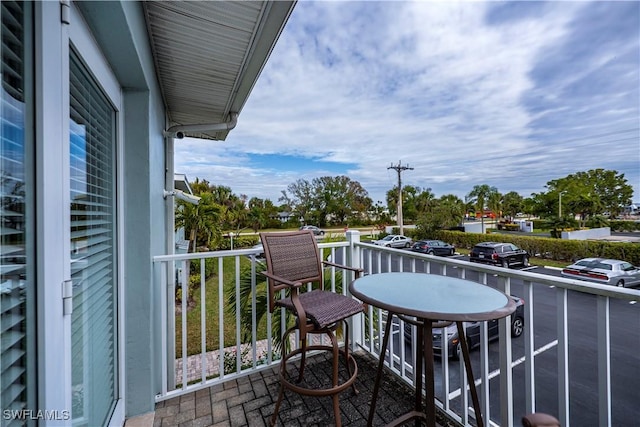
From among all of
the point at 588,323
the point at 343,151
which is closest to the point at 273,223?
the point at 343,151

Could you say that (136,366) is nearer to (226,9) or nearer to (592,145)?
(226,9)

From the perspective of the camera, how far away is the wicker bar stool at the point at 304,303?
1691mm

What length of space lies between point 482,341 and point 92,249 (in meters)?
2.22

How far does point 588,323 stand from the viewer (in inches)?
255

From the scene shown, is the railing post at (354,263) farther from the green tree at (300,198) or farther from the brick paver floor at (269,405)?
the green tree at (300,198)

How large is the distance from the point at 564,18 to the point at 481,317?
7706mm

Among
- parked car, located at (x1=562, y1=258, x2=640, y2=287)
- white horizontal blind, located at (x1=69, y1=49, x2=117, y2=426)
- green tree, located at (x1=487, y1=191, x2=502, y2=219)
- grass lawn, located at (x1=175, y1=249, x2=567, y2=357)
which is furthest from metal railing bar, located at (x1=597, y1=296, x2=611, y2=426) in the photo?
green tree, located at (x1=487, y1=191, x2=502, y2=219)

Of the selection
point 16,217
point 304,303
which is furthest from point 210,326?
point 16,217

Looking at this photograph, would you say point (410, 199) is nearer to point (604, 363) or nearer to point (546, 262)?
point (546, 262)

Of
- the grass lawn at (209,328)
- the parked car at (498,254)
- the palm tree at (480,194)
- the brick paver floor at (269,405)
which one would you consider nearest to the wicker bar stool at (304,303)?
the brick paver floor at (269,405)

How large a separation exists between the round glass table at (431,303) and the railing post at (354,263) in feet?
3.12

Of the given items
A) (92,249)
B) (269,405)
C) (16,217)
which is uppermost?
(16,217)

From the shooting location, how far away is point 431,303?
1.33 metres

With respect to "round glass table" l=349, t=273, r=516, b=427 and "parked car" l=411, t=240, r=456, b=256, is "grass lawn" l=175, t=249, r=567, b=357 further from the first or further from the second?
"parked car" l=411, t=240, r=456, b=256
